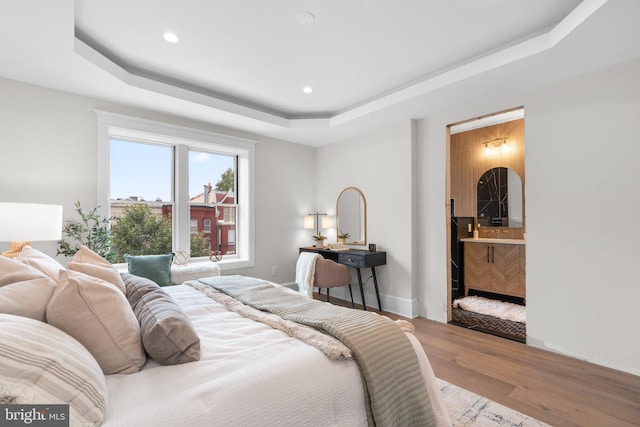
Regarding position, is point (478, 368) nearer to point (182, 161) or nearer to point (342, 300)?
point (342, 300)

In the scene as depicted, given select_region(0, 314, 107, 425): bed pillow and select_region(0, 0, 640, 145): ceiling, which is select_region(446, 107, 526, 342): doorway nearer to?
select_region(0, 0, 640, 145): ceiling

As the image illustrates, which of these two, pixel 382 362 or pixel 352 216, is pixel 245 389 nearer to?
pixel 382 362

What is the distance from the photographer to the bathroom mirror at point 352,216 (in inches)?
176

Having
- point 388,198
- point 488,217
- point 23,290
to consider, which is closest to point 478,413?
point 23,290

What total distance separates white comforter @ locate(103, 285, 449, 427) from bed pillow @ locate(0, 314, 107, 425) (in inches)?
3.0

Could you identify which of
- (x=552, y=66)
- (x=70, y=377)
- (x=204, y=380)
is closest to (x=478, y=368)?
(x=204, y=380)

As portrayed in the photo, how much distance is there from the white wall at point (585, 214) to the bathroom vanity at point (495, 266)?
1592 millimetres

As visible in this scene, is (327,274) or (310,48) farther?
(327,274)

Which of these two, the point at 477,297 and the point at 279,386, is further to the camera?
the point at 477,297

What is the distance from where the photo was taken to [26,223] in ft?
7.35

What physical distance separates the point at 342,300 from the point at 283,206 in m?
1.70

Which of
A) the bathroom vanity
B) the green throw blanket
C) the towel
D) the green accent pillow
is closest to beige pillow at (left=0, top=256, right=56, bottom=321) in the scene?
the green throw blanket

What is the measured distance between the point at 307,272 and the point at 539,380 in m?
2.43

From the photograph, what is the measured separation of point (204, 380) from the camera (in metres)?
1.09
